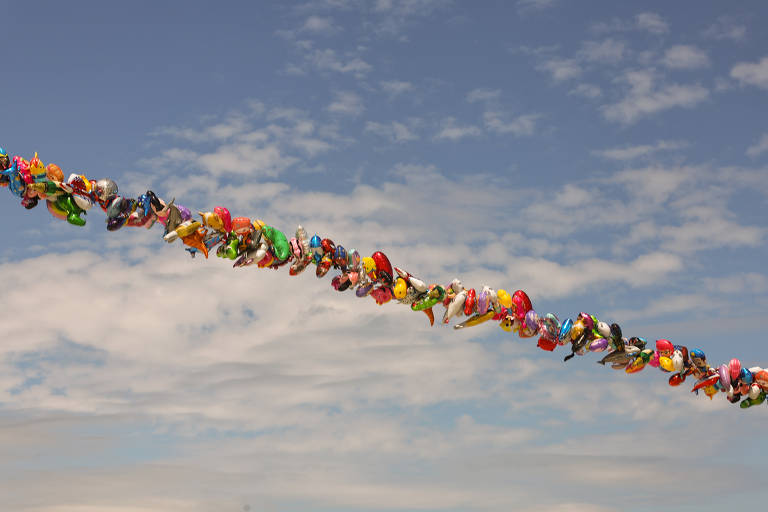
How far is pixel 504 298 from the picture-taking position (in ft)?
37.8

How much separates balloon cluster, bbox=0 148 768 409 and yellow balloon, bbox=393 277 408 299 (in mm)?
14

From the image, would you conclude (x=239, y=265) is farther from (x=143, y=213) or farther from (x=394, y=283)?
(x=394, y=283)

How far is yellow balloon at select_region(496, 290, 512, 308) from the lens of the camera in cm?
1148

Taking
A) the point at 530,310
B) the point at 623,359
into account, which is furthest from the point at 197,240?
the point at 623,359

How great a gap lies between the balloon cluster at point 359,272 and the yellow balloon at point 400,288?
0.04 ft

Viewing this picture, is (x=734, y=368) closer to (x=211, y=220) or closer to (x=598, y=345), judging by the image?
(x=598, y=345)

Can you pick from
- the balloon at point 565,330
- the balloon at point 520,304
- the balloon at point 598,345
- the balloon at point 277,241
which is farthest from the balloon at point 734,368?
the balloon at point 277,241

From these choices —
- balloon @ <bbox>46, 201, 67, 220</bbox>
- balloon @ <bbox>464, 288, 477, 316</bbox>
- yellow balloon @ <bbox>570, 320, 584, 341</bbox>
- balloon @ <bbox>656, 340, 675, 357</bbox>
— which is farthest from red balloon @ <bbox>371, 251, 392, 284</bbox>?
balloon @ <bbox>656, 340, 675, 357</bbox>

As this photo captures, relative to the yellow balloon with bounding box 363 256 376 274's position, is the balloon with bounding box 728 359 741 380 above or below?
below

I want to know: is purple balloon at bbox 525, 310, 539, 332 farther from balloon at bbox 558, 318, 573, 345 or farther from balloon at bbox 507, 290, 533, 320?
balloon at bbox 558, 318, 573, 345

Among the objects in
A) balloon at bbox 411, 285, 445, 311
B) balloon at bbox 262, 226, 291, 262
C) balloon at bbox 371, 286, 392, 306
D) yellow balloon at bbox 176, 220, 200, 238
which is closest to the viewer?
yellow balloon at bbox 176, 220, 200, 238

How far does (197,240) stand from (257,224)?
802 millimetres

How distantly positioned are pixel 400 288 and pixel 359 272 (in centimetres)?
61

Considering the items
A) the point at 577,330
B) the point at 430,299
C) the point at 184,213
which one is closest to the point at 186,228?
→ the point at 184,213
